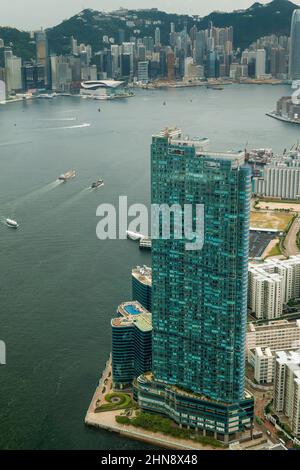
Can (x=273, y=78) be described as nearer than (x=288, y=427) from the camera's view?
No

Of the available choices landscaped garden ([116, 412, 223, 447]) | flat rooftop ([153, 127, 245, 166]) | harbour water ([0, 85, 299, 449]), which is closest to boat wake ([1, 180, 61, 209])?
harbour water ([0, 85, 299, 449])

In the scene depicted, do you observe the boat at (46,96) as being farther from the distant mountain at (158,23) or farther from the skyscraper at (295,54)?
the skyscraper at (295,54)

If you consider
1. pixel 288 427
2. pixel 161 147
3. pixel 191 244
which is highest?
pixel 161 147

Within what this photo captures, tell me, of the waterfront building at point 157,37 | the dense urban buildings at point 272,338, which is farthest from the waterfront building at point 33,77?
the dense urban buildings at point 272,338

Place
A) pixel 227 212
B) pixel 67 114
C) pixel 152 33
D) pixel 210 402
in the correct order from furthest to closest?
1. pixel 152 33
2. pixel 67 114
3. pixel 210 402
4. pixel 227 212

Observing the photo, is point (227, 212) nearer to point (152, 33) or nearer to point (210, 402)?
point (210, 402)

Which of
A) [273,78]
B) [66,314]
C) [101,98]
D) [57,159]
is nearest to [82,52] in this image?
[101,98]

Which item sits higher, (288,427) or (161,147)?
(161,147)
